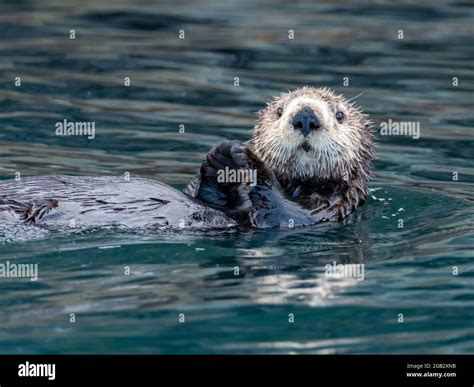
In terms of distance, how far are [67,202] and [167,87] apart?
560cm

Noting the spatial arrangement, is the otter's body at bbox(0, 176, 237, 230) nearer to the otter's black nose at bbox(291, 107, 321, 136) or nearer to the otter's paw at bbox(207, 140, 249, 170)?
the otter's paw at bbox(207, 140, 249, 170)

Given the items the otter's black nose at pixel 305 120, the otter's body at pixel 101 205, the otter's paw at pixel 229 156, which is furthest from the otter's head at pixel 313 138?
the otter's body at pixel 101 205

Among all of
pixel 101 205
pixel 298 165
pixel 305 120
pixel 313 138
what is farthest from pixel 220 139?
pixel 101 205

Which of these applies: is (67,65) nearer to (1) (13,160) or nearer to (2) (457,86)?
(1) (13,160)

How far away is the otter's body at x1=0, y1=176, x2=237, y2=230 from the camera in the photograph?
7480 millimetres

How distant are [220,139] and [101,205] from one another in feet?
12.2

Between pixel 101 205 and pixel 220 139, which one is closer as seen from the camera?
pixel 101 205

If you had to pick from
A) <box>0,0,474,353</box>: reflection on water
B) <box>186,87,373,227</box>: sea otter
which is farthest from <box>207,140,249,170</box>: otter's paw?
<box>0,0,474,353</box>: reflection on water

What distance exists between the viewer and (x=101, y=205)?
7594mm

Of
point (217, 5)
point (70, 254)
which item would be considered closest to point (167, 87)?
point (217, 5)

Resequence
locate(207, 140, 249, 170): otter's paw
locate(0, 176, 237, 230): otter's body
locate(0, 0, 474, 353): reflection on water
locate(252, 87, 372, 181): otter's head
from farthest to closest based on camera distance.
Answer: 1. locate(252, 87, 372, 181): otter's head
2. locate(207, 140, 249, 170): otter's paw
3. locate(0, 176, 237, 230): otter's body
4. locate(0, 0, 474, 353): reflection on water

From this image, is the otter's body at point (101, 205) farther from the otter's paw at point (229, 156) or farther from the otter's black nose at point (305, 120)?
the otter's black nose at point (305, 120)

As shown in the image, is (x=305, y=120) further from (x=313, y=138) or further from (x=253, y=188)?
(x=253, y=188)

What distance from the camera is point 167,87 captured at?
12992 millimetres
